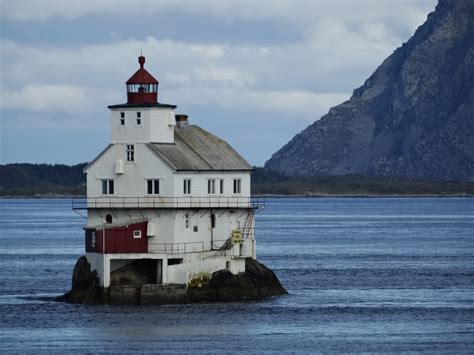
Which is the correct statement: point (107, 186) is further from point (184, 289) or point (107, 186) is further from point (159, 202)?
point (184, 289)

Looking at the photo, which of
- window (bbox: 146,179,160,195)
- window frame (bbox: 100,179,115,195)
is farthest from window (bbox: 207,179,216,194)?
window frame (bbox: 100,179,115,195)

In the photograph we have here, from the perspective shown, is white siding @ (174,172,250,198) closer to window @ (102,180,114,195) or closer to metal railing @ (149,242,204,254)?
metal railing @ (149,242,204,254)

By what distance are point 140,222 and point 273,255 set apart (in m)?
40.5

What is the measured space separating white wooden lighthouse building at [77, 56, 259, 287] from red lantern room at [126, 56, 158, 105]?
4 centimetres

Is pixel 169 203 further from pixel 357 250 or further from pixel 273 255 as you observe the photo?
pixel 357 250

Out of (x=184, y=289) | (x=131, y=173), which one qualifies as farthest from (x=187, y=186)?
(x=184, y=289)

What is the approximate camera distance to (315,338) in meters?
53.7

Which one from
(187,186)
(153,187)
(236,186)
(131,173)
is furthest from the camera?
(236,186)

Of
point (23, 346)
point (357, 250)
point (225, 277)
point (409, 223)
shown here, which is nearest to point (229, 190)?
point (225, 277)

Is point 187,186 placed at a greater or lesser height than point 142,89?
lesser

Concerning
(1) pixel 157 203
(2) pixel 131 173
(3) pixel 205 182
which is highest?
(2) pixel 131 173

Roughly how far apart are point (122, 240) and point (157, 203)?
2.07 metres

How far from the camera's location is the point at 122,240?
60000 mm

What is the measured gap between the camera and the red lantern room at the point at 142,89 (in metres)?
62.6
